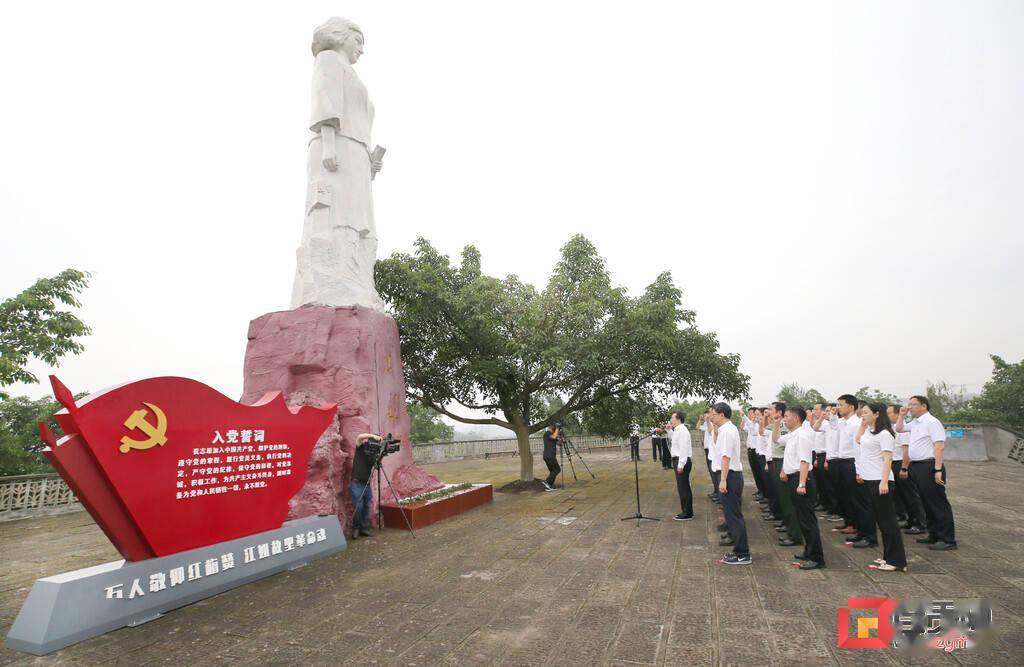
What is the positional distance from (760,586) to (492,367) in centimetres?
629

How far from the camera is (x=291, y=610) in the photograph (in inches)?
160

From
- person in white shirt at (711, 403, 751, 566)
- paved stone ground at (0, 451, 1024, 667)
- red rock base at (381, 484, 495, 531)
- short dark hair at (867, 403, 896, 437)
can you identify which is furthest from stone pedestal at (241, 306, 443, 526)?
short dark hair at (867, 403, 896, 437)

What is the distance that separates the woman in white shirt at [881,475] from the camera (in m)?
4.62

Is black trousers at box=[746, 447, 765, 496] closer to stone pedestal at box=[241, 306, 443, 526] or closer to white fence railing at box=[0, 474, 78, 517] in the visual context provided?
stone pedestal at box=[241, 306, 443, 526]

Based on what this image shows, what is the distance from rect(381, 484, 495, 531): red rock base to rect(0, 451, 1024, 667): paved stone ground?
52 cm

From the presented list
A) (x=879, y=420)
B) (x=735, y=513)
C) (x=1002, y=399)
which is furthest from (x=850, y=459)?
(x=1002, y=399)

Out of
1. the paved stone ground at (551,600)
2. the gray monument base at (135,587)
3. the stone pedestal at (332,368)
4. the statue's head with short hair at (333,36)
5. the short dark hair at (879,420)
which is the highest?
the statue's head with short hair at (333,36)

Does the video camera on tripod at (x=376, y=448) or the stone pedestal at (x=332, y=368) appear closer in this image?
the video camera on tripod at (x=376, y=448)

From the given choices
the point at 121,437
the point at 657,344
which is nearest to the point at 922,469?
the point at 657,344

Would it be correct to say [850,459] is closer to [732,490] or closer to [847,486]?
[847,486]

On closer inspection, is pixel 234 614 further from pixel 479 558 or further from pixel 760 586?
pixel 760 586

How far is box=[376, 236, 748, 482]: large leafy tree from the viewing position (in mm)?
9562

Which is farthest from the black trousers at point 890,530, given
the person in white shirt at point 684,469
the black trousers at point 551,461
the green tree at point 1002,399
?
the green tree at point 1002,399

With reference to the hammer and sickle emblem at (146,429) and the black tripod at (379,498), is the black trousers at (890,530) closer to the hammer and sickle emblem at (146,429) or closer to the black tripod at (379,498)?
the black tripod at (379,498)
